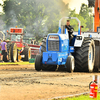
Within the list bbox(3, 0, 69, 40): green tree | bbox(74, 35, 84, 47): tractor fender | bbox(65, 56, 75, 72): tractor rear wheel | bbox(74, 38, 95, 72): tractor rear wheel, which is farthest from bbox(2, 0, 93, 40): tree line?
bbox(65, 56, 75, 72): tractor rear wheel

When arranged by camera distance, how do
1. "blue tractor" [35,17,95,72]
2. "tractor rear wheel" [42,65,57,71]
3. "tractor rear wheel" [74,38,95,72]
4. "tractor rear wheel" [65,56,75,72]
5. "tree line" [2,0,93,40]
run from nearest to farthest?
"tractor rear wheel" [65,56,75,72], "blue tractor" [35,17,95,72], "tractor rear wheel" [74,38,95,72], "tractor rear wheel" [42,65,57,71], "tree line" [2,0,93,40]

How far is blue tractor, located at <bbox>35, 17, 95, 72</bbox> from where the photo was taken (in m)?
14.7

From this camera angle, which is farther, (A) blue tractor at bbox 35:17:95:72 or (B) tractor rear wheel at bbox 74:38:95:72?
(B) tractor rear wheel at bbox 74:38:95:72

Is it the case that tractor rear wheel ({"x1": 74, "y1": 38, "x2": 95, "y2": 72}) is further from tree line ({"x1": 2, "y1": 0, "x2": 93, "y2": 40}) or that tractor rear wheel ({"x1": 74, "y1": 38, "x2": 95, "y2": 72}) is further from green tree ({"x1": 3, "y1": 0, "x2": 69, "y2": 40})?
tree line ({"x1": 2, "y1": 0, "x2": 93, "y2": 40})

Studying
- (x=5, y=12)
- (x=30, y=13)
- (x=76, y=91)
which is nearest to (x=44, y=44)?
(x=76, y=91)

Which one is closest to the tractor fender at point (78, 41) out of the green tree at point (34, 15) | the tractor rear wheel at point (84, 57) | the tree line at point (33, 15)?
the tractor rear wheel at point (84, 57)

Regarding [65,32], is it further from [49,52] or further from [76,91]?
[76,91]

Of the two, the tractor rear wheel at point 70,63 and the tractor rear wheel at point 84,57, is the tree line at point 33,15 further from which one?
the tractor rear wheel at point 70,63

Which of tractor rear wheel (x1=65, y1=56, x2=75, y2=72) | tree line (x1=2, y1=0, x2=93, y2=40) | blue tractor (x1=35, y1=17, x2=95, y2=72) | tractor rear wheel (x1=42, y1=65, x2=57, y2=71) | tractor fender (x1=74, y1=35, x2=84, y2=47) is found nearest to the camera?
tractor rear wheel (x1=65, y1=56, x2=75, y2=72)

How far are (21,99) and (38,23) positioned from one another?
49.5 meters

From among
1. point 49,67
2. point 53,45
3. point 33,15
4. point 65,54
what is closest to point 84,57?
point 65,54

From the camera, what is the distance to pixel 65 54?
15070mm

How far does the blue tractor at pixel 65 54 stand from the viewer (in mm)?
14656

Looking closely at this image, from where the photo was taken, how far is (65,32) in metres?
15.5
